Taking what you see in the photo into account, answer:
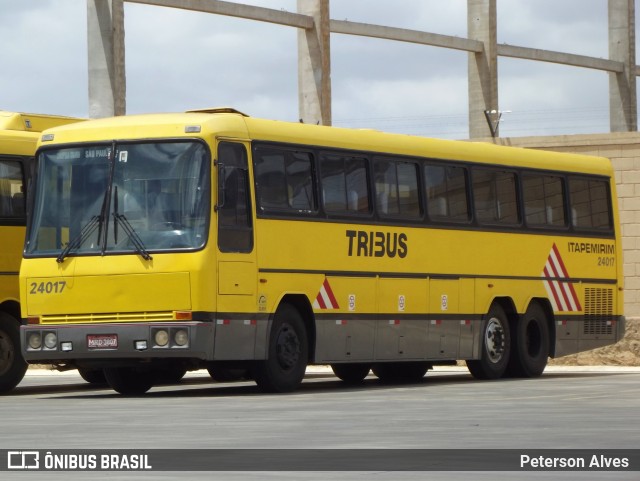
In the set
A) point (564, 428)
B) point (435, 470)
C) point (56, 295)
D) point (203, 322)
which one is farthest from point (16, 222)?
point (435, 470)

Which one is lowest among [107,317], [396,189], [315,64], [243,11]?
[107,317]

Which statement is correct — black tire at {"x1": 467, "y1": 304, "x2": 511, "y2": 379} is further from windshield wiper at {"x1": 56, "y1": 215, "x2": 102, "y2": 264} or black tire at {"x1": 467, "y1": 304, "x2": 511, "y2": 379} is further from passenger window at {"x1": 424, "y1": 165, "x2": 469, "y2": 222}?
windshield wiper at {"x1": 56, "y1": 215, "x2": 102, "y2": 264}

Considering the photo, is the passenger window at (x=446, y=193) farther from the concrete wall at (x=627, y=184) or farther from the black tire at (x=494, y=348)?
the concrete wall at (x=627, y=184)

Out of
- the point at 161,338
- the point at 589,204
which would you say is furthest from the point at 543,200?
the point at 161,338

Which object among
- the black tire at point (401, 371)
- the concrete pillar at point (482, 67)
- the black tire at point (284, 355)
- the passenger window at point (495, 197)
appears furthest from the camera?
the concrete pillar at point (482, 67)

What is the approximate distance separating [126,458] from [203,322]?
8.30 metres

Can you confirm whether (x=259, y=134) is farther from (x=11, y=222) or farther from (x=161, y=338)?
(x=11, y=222)

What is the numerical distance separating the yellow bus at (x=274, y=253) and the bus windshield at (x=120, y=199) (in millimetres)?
21

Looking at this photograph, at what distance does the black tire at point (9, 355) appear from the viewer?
2311 cm

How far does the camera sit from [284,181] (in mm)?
22391

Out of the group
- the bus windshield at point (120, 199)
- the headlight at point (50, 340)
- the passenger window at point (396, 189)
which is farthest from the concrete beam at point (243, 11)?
the headlight at point (50, 340)

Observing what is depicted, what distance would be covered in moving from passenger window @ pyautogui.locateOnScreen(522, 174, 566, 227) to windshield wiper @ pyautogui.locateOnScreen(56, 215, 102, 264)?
25.4ft

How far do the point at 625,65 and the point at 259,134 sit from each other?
106ft

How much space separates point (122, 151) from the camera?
70.9 feet
